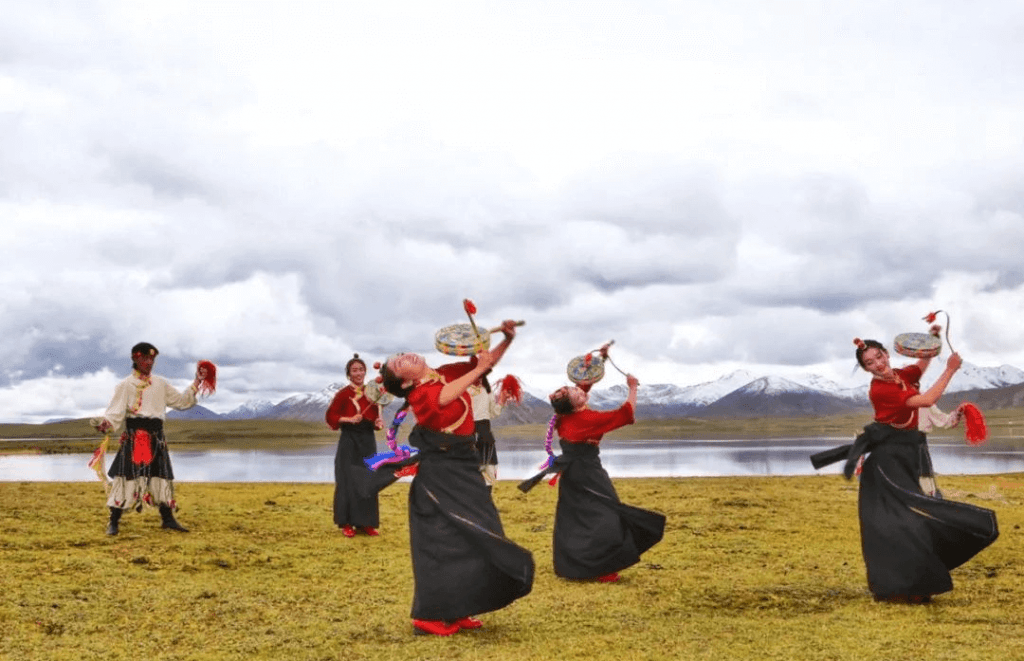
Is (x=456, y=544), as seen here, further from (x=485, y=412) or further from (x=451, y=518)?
(x=485, y=412)

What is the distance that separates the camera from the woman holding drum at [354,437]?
40.4 ft

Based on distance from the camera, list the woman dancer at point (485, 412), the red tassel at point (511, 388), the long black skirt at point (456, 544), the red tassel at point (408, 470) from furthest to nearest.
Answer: the woman dancer at point (485, 412) < the red tassel at point (511, 388) < the red tassel at point (408, 470) < the long black skirt at point (456, 544)

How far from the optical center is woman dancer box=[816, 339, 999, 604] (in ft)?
24.3

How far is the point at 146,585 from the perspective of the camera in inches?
335

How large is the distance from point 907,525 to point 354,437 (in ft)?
26.0

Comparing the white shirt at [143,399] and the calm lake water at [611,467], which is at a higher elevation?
the white shirt at [143,399]

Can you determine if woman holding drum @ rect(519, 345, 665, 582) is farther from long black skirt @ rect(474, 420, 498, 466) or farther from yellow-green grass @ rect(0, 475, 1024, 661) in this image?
long black skirt @ rect(474, 420, 498, 466)

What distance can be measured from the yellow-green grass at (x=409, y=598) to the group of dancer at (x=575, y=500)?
0.97 ft

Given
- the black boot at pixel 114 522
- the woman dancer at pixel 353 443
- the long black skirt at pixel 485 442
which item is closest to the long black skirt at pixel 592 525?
the long black skirt at pixel 485 442

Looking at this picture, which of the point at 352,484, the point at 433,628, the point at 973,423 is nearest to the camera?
the point at 433,628

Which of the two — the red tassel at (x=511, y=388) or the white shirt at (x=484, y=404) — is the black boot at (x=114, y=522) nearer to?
the white shirt at (x=484, y=404)

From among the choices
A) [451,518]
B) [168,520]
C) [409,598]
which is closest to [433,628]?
[451,518]

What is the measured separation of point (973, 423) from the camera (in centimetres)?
833

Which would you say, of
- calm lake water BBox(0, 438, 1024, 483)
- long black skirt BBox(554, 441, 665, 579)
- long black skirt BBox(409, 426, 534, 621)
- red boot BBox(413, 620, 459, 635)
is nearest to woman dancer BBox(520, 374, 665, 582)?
long black skirt BBox(554, 441, 665, 579)
